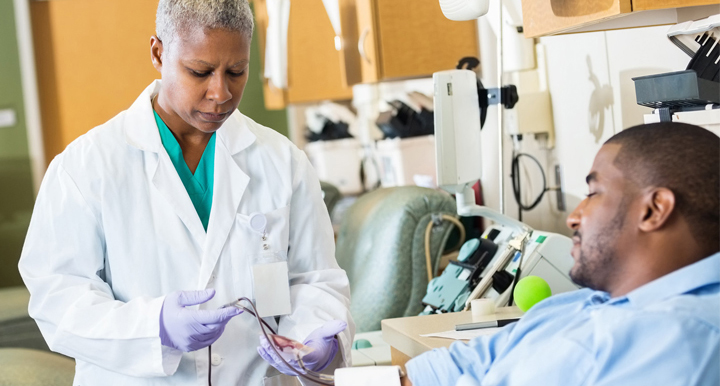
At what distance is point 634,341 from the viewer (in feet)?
3.01

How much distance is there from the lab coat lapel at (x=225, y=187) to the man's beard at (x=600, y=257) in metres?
0.67

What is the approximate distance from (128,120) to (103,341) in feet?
1.40

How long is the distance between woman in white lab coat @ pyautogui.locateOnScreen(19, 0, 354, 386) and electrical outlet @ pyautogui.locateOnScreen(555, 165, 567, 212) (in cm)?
99

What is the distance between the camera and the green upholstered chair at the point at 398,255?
2408 millimetres

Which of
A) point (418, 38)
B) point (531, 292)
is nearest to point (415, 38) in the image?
point (418, 38)

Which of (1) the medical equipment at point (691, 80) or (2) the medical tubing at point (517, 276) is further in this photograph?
(2) the medical tubing at point (517, 276)

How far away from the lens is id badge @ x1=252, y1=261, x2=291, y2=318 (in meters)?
1.47

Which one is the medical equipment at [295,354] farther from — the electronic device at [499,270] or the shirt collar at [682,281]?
the electronic device at [499,270]

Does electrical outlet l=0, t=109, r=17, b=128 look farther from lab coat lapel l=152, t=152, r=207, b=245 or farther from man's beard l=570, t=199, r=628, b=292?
man's beard l=570, t=199, r=628, b=292

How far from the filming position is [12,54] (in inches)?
198

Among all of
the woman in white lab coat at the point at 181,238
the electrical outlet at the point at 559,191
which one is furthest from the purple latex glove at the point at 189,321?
the electrical outlet at the point at 559,191

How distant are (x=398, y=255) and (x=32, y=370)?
106 cm

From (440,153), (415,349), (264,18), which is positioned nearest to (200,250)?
(415,349)

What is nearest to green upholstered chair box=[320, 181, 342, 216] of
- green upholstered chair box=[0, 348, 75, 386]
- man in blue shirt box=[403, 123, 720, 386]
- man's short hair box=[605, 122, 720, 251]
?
green upholstered chair box=[0, 348, 75, 386]
